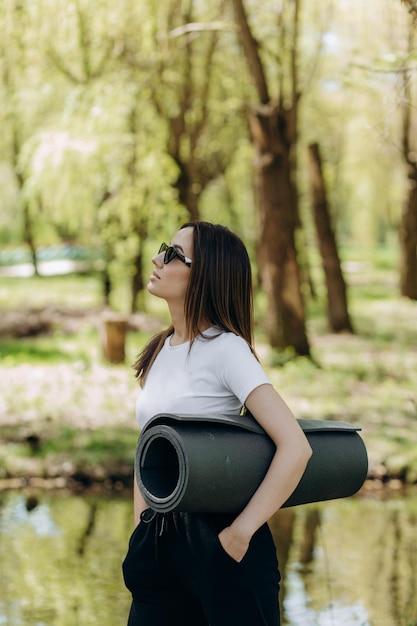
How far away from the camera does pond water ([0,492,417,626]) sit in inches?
233

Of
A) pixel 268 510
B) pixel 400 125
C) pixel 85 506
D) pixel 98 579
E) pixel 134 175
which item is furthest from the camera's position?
pixel 400 125

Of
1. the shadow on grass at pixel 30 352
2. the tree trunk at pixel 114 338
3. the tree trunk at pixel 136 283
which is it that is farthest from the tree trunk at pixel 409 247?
the tree trunk at pixel 114 338

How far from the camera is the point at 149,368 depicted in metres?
2.92

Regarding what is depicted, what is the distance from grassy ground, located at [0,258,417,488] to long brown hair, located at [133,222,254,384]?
2.64 m

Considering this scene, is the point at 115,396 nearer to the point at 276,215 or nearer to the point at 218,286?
the point at 276,215

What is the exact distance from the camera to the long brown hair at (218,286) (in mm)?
2742

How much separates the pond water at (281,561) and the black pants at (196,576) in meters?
2.13

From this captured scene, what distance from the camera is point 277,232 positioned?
15.0 m

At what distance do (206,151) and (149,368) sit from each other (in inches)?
910

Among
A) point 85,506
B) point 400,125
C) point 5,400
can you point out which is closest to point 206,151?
point 400,125

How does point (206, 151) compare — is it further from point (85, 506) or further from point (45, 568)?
point (45, 568)

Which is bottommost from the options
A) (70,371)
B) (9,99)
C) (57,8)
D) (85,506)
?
(70,371)

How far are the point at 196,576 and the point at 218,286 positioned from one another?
0.73 metres

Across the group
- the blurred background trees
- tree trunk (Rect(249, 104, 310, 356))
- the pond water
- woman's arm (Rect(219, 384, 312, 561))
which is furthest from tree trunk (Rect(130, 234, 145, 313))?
woman's arm (Rect(219, 384, 312, 561))
